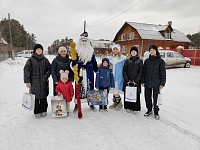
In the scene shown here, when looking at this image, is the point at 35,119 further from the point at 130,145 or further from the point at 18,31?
the point at 18,31

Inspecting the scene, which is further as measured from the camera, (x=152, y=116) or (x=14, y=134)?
(x=152, y=116)

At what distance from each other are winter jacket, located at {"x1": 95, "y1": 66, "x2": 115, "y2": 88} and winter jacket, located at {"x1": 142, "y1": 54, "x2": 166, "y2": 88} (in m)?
0.90

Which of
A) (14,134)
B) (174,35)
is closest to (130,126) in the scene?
(14,134)

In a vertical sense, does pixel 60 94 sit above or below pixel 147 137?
above

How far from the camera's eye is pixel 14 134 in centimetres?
291

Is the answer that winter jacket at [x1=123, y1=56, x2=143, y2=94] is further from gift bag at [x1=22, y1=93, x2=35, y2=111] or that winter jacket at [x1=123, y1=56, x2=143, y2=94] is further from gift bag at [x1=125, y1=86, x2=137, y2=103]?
gift bag at [x1=22, y1=93, x2=35, y2=111]

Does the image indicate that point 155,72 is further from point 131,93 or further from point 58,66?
point 58,66

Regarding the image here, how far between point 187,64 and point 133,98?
13192 mm

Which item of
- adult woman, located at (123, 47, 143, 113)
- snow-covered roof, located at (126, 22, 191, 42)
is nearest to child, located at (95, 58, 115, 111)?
adult woman, located at (123, 47, 143, 113)

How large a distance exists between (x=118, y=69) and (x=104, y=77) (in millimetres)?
435

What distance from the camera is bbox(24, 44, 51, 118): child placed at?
3.45 m

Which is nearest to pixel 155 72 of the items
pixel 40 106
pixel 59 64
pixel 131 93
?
pixel 131 93

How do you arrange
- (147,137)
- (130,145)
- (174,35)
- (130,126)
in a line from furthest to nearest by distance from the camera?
1. (174,35)
2. (130,126)
3. (147,137)
4. (130,145)

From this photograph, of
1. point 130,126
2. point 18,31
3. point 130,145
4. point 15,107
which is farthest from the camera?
point 18,31
